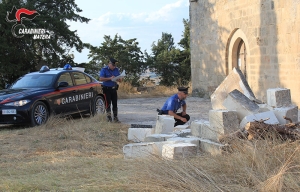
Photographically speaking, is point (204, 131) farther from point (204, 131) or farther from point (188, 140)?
point (188, 140)

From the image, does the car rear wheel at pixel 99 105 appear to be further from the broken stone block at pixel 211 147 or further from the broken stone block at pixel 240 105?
the broken stone block at pixel 211 147

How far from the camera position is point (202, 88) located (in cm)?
1811

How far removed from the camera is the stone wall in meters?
12.1

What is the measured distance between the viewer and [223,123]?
19.6ft

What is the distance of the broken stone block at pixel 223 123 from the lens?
597cm

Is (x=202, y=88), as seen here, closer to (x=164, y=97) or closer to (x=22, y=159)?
(x=164, y=97)

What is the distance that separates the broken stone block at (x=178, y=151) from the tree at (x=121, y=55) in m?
21.4

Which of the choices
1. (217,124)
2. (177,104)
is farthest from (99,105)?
(217,124)

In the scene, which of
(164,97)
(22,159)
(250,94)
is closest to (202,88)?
(164,97)

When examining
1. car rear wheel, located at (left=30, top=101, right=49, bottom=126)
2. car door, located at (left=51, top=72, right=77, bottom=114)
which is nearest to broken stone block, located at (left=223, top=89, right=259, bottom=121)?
car rear wheel, located at (left=30, top=101, right=49, bottom=126)

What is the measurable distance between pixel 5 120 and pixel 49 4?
1978cm

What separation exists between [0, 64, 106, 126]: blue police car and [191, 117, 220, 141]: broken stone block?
4.84m

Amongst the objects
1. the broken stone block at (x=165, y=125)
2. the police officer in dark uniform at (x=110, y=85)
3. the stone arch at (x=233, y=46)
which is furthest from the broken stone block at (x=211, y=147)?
the stone arch at (x=233, y=46)

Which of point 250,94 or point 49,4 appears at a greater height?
point 49,4
